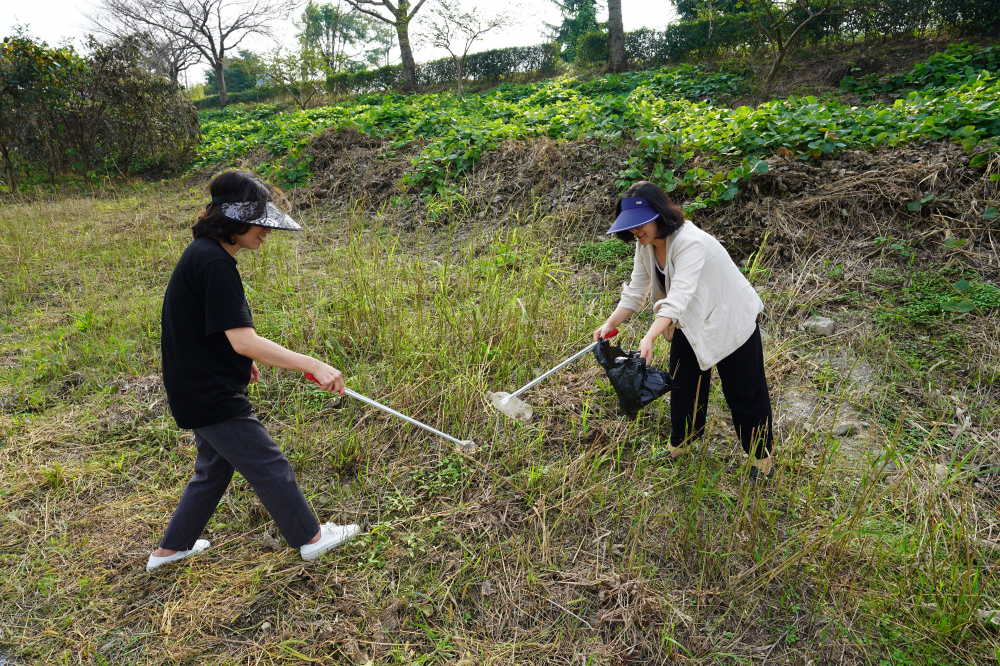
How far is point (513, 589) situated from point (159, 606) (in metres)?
1.42

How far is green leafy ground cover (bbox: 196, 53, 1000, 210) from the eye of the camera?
4.29 metres

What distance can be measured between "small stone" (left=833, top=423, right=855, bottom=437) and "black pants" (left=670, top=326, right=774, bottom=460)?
1.75 ft

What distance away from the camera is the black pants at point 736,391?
234 cm

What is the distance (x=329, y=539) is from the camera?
231 cm

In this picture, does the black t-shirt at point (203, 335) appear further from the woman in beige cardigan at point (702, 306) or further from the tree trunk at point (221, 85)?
the tree trunk at point (221, 85)

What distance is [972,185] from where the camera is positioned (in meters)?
3.73

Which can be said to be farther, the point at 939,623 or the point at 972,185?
the point at 972,185

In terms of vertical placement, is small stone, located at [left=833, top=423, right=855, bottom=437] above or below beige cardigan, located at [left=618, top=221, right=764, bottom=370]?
below

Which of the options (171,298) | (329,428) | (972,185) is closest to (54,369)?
(329,428)

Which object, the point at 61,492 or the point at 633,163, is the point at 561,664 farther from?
the point at 633,163

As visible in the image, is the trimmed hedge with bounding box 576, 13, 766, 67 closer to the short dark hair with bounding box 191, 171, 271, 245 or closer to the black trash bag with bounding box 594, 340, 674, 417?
the black trash bag with bounding box 594, 340, 674, 417

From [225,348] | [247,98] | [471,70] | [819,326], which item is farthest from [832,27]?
[247,98]

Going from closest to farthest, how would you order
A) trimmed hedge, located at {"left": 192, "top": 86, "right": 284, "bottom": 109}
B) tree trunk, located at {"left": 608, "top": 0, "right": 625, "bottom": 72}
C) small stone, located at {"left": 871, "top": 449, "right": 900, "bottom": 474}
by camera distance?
small stone, located at {"left": 871, "top": 449, "right": 900, "bottom": 474} → tree trunk, located at {"left": 608, "top": 0, "right": 625, "bottom": 72} → trimmed hedge, located at {"left": 192, "top": 86, "right": 284, "bottom": 109}

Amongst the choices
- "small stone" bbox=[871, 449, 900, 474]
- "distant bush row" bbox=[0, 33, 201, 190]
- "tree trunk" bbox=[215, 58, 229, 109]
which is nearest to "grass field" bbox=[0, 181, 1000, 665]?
"small stone" bbox=[871, 449, 900, 474]
